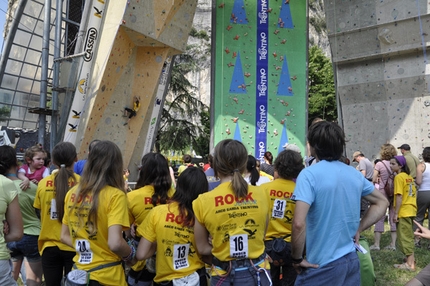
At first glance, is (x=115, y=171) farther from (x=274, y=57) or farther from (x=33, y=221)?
(x=274, y=57)

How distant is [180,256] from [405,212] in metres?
4.00

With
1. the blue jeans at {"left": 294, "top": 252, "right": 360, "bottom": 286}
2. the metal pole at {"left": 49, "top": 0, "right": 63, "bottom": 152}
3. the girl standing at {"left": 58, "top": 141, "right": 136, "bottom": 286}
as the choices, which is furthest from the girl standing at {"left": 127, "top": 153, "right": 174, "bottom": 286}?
the metal pole at {"left": 49, "top": 0, "right": 63, "bottom": 152}

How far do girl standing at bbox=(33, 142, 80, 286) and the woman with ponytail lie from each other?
1.24 metres

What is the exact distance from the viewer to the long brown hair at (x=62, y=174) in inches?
121

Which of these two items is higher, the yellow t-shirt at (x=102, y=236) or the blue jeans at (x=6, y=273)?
the yellow t-shirt at (x=102, y=236)

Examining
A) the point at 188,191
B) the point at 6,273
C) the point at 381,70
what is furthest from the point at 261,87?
the point at 6,273

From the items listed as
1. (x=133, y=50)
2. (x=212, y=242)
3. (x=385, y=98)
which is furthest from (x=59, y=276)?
(x=385, y=98)

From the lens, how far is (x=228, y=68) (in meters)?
11.7

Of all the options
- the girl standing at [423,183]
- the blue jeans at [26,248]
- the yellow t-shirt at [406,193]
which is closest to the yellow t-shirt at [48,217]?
the blue jeans at [26,248]

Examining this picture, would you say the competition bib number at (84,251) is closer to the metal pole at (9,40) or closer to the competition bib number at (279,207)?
the competition bib number at (279,207)

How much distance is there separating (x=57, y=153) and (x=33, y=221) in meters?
0.80

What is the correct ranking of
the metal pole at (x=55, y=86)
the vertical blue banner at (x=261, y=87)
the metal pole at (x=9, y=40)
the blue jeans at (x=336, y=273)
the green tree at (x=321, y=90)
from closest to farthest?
the blue jeans at (x=336, y=273)
the metal pole at (x=55, y=86)
the vertical blue banner at (x=261, y=87)
the metal pole at (x=9, y=40)
the green tree at (x=321, y=90)

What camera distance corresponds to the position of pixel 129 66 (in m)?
9.92

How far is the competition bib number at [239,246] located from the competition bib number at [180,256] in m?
0.34
